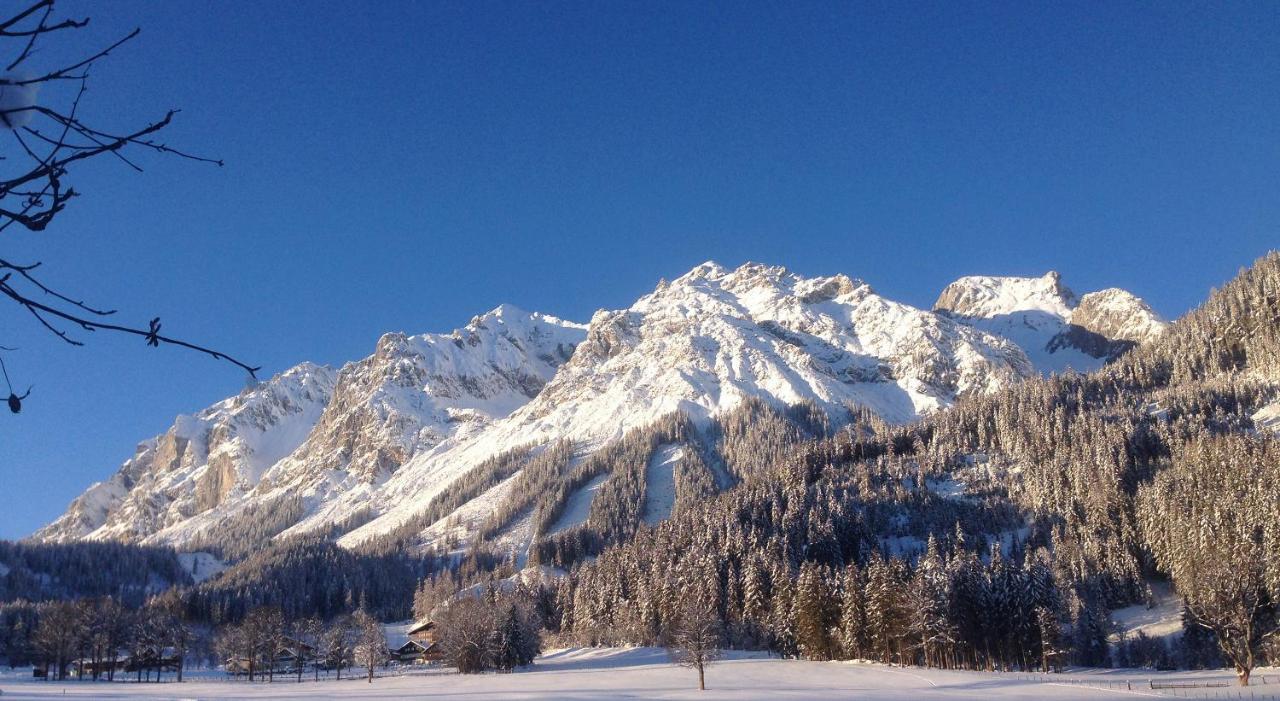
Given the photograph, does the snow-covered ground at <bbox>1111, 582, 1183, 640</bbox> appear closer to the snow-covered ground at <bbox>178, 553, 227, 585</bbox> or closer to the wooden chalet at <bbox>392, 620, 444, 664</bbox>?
the wooden chalet at <bbox>392, 620, 444, 664</bbox>

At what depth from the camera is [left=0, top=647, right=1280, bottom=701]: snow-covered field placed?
4331 centimetres

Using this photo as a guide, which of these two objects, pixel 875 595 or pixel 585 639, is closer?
pixel 875 595

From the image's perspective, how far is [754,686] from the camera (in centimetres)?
5019

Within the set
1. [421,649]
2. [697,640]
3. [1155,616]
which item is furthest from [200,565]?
[1155,616]

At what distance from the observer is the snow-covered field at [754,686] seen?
4331 centimetres

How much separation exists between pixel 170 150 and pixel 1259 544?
85.2 m

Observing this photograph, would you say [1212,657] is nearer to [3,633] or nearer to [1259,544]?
[1259,544]

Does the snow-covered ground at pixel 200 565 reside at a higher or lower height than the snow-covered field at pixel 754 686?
higher

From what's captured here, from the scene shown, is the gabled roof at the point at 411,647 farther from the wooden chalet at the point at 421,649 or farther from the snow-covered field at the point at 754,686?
the snow-covered field at the point at 754,686

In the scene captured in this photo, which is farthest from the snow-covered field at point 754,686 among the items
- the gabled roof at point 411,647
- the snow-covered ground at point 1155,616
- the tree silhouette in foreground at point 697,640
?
the gabled roof at point 411,647

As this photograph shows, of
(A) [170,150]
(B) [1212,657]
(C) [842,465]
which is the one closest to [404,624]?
(C) [842,465]

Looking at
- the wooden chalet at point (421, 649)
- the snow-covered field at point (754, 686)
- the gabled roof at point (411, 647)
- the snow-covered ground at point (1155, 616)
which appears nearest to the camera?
the snow-covered field at point (754, 686)

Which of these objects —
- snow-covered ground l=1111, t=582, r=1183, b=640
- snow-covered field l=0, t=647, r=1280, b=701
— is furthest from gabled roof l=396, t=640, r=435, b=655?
snow-covered ground l=1111, t=582, r=1183, b=640

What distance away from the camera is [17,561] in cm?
15250
